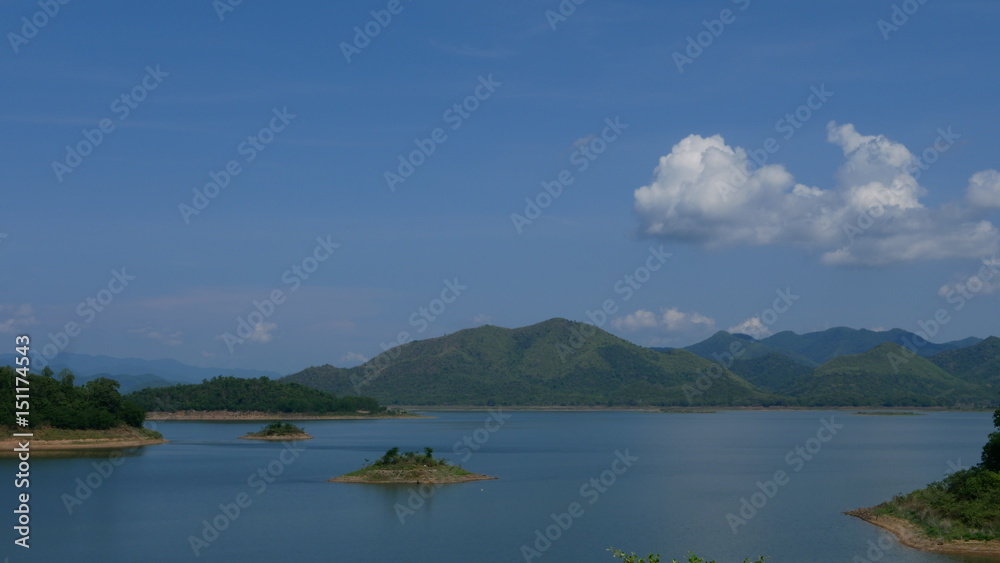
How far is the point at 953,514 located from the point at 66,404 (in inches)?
3474

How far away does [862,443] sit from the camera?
12038 cm

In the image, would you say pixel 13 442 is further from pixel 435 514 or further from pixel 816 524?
pixel 816 524

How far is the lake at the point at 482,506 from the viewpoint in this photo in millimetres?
42562

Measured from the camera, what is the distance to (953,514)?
4550 cm

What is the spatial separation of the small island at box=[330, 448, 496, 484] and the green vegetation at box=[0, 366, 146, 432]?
44.2m

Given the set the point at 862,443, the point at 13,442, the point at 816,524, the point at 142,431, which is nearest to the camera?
the point at 816,524

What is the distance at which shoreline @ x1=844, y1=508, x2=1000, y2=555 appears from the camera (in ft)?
135

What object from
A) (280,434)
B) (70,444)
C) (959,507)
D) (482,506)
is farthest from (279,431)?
(959,507)

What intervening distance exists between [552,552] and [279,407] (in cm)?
15894

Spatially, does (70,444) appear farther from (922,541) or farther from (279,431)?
(922,541)

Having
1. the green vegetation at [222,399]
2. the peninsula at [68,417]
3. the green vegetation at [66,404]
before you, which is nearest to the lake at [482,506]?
the peninsula at [68,417]

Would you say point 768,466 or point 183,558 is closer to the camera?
point 183,558

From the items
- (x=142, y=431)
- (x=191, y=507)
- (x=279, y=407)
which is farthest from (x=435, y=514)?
(x=279, y=407)

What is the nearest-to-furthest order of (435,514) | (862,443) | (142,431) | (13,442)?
1. (435,514)
2. (13,442)
3. (142,431)
4. (862,443)
